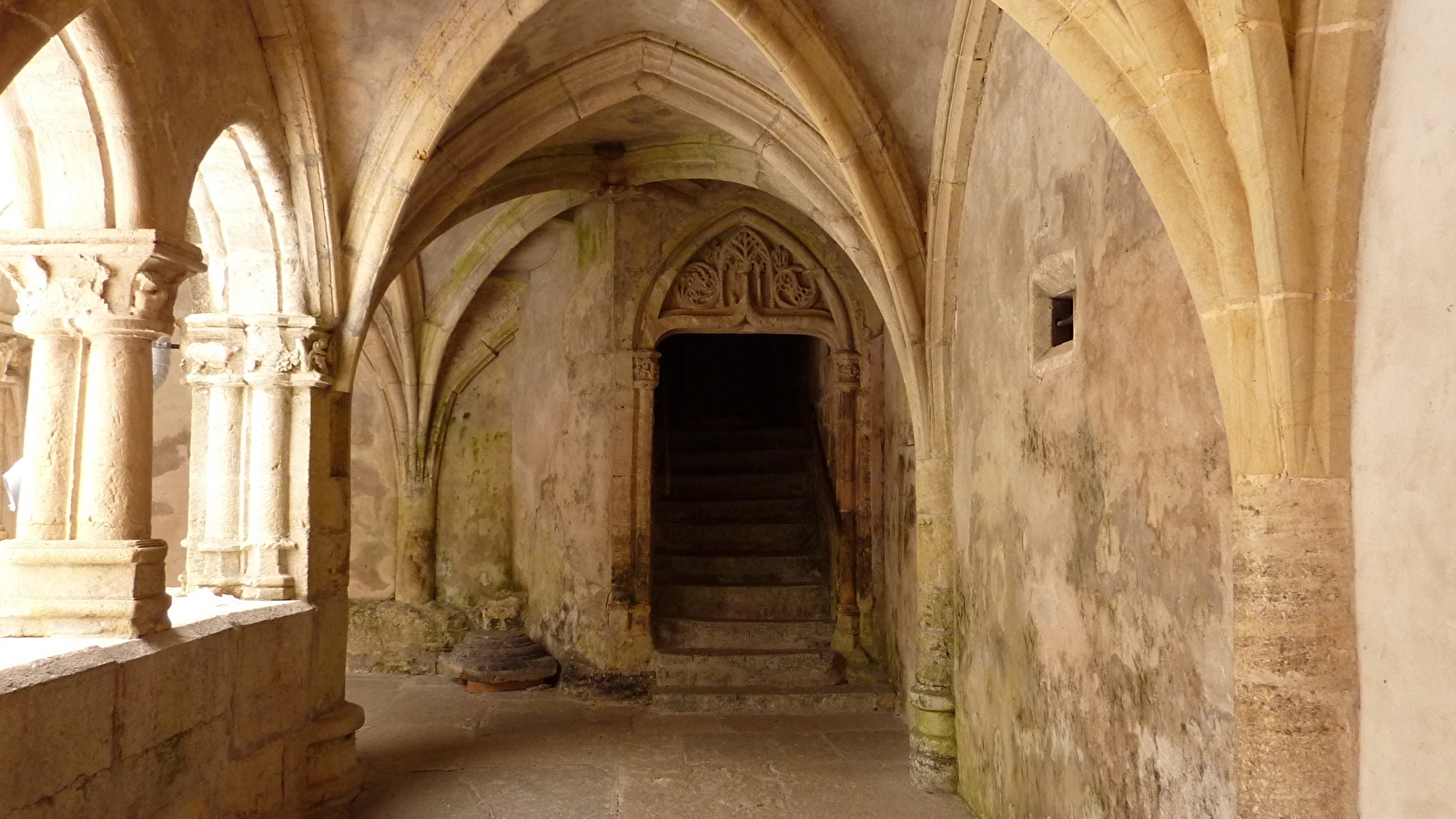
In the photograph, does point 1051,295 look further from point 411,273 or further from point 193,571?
point 411,273

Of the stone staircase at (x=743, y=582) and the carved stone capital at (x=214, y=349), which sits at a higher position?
the carved stone capital at (x=214, y=349)

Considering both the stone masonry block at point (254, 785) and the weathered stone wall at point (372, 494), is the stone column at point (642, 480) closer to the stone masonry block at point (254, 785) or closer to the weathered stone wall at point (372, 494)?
the weathered stone wall at point (372, 494)

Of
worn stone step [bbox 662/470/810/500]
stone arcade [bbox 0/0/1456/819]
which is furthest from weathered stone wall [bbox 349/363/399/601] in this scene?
worn stone step [bbox 662/470/810/500]

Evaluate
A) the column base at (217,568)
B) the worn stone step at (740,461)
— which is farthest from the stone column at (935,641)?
the worn stone step at (740,461)

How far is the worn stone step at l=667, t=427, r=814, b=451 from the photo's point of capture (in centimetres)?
932

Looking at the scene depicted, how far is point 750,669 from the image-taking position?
6.75m

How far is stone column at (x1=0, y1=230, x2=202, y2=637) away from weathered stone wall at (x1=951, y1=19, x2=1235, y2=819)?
2918mm

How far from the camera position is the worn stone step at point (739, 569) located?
25.1ft

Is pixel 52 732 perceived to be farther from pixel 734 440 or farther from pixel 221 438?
pixel 734 440

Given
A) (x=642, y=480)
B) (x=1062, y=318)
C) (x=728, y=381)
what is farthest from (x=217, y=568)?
(x=728, y=381)

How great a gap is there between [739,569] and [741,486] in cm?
116

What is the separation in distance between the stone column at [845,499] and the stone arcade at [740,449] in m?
0.03

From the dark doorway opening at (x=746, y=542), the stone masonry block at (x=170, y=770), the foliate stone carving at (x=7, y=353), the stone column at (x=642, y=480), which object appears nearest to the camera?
the stone masonry block at (x=170, y=770)

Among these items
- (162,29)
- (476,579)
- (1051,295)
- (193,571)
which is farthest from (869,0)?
(476,579)
